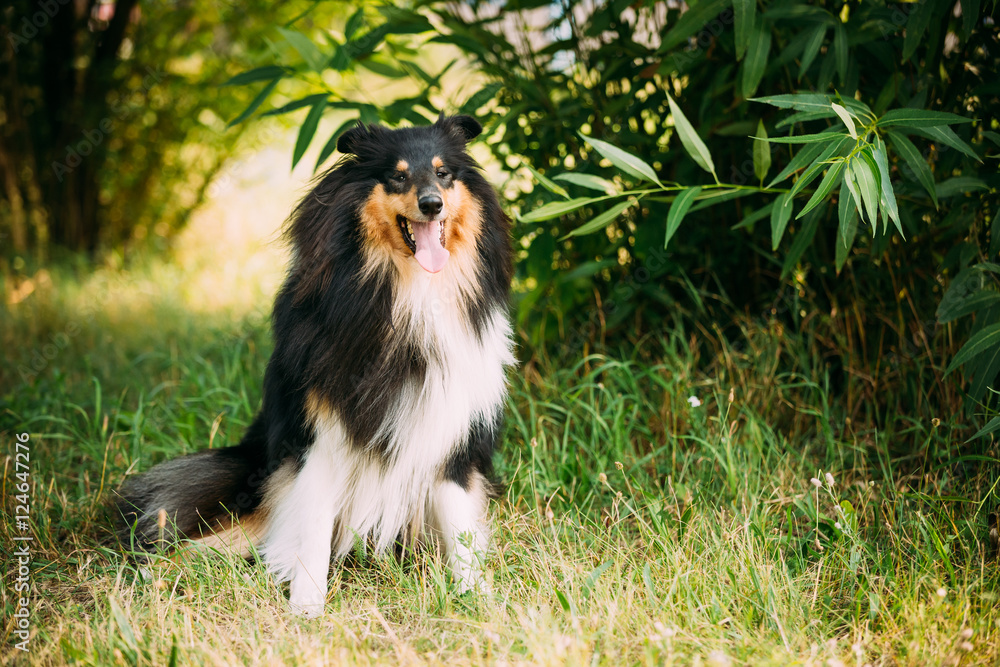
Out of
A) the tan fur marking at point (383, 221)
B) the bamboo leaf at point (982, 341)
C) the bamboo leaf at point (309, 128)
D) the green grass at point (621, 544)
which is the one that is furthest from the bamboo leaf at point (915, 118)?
the bamboo leaf at point (309, 128)

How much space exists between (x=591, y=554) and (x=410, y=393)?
815mm

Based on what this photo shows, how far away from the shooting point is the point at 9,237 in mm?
6223

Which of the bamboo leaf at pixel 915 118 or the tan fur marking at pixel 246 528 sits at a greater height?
the bamboo leaf at pixel 915 118

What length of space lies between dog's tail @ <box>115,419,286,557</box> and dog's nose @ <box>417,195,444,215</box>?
41.3 inches

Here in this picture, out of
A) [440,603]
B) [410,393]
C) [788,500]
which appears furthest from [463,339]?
[788,500]

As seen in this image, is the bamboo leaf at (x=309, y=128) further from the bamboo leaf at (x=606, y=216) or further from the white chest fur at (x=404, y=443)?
the bamboo leaf at (x=606, y=216)

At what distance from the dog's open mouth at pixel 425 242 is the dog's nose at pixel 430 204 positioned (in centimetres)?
6

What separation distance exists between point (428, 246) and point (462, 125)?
580 mm

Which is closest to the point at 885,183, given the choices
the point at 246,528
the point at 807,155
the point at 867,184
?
the point at 867,184

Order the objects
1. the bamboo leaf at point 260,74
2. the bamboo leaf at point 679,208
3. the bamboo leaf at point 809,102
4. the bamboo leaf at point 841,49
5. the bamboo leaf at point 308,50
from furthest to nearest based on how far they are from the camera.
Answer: the bamboo leaf at point 260,74
the bamboo leaf at point 308,50
the bamboo leaf at point 841,49
the bamboo leaf at point 679,208
the bamboo leaf at point 809,102

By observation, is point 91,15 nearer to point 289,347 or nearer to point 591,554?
point 289,347

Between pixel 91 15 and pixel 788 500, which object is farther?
pixel 91 15

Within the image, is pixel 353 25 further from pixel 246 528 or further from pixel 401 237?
pixel 246 528

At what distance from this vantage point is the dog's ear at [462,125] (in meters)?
2.59
